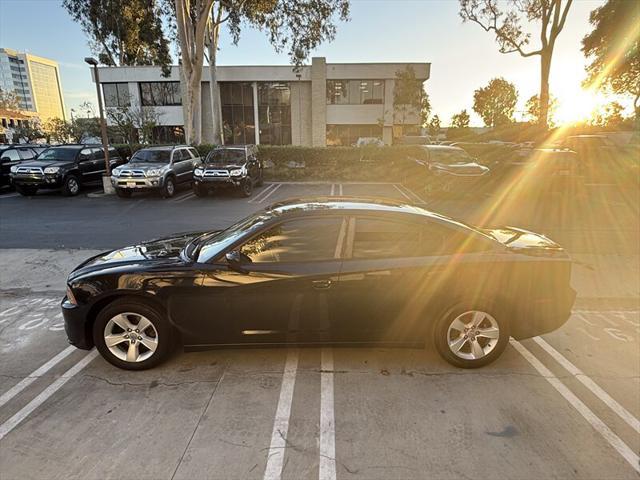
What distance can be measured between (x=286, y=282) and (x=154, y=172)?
37.3 feet

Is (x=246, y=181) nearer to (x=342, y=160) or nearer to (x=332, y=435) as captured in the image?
(x=342, y=160)

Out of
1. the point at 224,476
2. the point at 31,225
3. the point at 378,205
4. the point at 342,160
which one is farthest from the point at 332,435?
the point at 342,160

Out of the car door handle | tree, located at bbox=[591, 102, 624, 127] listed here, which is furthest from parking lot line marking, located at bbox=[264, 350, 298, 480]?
tree, located at bbox=[591, 102, 624, 127]

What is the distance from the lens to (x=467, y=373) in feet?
11.0

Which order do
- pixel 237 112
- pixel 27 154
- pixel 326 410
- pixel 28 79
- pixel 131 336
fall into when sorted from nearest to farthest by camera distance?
pixel 326 410, pixel 131 336, pixel 27 154, pixel 237 112, pixel 28 79

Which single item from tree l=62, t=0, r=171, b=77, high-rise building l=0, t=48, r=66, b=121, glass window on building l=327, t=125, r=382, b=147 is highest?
high-rise building l=0, t=48, r=66, b=121

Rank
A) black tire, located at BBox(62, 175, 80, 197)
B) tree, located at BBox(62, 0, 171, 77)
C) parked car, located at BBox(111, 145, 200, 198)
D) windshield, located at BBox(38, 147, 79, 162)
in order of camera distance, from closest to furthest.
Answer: parked car, located at BBox(111, 145, 200, 198) < black tire, located at BBox(62, 175, 80, 197) < windshield, located at BBox(38, 147, 79, 162) < tree, located at BBox(62, 0, 171, 77)

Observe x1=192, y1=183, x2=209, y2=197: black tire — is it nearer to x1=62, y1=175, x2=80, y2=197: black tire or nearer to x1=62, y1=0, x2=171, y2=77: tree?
x1=62, y1=175, x2=80, y2=197: black tire

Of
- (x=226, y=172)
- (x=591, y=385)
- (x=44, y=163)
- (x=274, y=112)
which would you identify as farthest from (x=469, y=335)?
(x=274, y=112)

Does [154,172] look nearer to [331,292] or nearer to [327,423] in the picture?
[331,292]

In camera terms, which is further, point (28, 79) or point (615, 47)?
point (28, 79)

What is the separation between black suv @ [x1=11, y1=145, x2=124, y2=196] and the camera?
13.0 meters

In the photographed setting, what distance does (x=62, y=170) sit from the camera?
13.3 meters

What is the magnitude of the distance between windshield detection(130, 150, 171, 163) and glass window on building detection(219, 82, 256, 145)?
2231 centimetres
